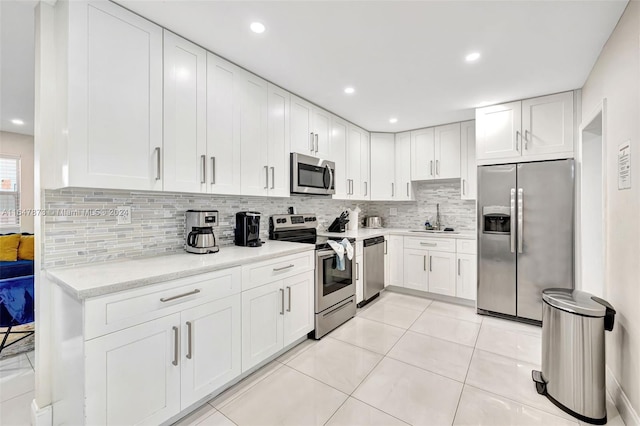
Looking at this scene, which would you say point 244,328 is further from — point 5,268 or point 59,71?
point 5,268

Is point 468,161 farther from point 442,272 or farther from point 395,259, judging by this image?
point 395,259

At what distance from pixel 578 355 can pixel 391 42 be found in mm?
2441

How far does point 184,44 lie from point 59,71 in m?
0.78

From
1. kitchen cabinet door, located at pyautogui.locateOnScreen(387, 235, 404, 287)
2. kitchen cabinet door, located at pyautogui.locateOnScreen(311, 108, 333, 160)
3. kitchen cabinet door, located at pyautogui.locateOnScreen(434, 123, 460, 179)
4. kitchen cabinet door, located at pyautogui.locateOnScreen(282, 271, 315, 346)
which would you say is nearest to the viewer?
kitchen cabinet door, located at pyautogui.locateOnScreen(282, 271, 315, 346)

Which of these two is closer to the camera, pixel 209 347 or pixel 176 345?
pixel 176 345

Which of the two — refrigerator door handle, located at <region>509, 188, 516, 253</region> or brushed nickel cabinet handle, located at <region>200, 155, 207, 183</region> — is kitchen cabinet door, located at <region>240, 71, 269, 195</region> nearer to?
brushed nickel cabinet handle, located at <region>200, 155, 207, 183</region>

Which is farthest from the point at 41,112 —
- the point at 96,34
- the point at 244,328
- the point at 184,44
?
the point at 244,328

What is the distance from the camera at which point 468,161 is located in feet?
12.6

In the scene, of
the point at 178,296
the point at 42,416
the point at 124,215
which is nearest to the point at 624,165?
the point at 178,296

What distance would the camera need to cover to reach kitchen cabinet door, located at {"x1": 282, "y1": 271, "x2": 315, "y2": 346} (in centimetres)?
241

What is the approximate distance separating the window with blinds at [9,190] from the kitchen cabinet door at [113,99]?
467 centimetres

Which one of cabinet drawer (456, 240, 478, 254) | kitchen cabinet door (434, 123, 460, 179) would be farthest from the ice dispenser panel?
kitchen cabinet door (434, 123, 460, 179)

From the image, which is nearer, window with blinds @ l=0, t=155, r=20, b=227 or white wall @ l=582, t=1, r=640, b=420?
white wall @ l=582, t=1, r=640, b=420

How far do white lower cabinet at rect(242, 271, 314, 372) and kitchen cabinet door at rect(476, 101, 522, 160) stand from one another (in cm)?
255
